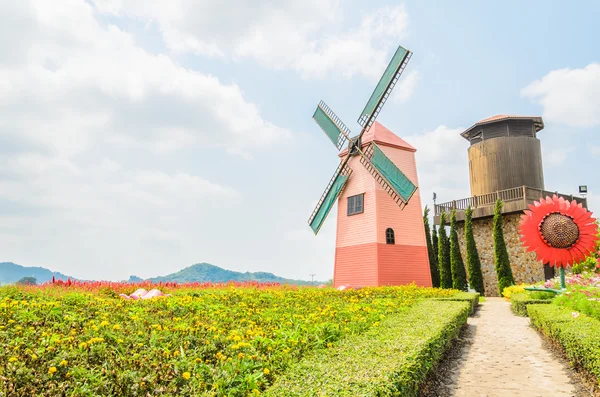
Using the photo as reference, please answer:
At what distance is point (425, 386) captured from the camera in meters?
5.46

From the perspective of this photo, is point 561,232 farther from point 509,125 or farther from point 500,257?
point 509,125

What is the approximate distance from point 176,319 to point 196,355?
68.6 inches

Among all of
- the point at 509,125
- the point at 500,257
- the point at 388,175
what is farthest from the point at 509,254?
the point at 388,175

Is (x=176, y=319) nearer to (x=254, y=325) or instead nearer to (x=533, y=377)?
(x=254, y=325)

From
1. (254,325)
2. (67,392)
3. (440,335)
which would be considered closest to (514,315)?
(440,335)

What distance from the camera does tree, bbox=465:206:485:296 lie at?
877 inches

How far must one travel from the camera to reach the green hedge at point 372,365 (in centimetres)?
365

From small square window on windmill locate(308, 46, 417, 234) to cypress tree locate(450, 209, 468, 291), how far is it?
604cm

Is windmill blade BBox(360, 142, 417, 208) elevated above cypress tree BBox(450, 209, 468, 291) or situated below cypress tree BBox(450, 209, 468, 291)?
above

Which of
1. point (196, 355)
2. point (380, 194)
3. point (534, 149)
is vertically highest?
point (534, 149)

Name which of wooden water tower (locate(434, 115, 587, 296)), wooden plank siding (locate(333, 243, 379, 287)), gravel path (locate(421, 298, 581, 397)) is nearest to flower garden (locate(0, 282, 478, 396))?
gravel path (locate(421, 298, 581, 397))

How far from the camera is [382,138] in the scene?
19078mm

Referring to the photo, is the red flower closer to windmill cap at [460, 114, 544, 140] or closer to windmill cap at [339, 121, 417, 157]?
windmill cap at [339, 121, 417, 157]

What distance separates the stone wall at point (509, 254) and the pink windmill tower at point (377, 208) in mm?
5643
